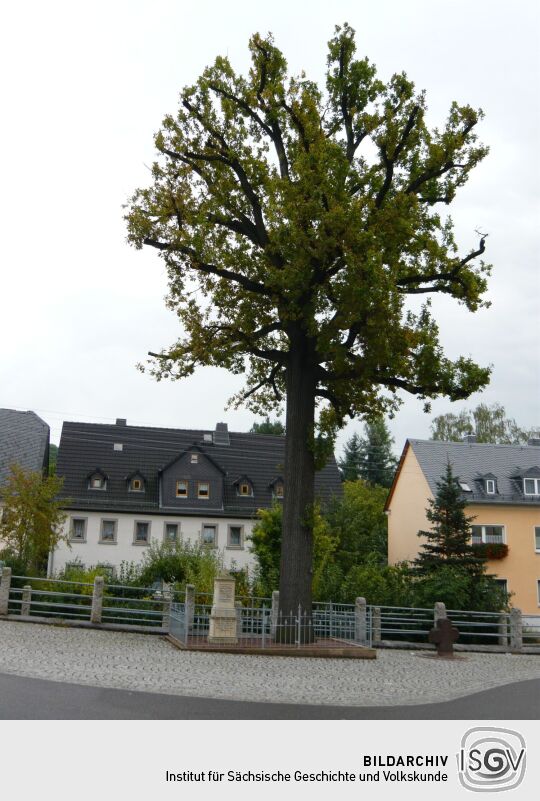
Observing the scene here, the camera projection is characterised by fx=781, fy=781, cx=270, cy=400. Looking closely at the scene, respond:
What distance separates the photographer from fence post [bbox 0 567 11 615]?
2172cm

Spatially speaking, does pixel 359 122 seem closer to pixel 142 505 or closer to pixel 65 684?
pixel 65 684

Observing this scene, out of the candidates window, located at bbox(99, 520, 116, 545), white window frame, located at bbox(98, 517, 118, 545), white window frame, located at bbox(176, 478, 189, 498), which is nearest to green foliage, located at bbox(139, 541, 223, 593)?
white window frame, located at bbox(98, 517, 118, 545)

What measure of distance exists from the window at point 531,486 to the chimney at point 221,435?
19.5 m

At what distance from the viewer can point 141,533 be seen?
44438 millimetres

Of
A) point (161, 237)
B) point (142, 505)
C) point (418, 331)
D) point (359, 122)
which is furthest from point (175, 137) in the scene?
point (142, 505)

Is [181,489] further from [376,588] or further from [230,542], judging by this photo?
[376,588]

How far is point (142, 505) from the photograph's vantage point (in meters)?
44.9

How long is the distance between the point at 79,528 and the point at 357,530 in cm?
1539

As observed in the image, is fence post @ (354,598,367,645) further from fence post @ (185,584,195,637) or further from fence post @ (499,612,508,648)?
fence post @ (499,612,508,648)

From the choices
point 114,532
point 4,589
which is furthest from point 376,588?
point 114,532

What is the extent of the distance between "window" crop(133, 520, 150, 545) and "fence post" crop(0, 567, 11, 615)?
22.2 meters

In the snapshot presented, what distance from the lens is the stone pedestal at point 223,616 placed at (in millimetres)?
17562

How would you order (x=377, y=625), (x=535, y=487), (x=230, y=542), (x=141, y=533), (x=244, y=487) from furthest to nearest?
1. (x=244, y=487)
2. (x=230, y=542)
3. (x=141, y=533)
4. (x=535, y=487)
5. (x=377, y=625)

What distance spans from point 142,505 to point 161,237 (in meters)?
27.3
